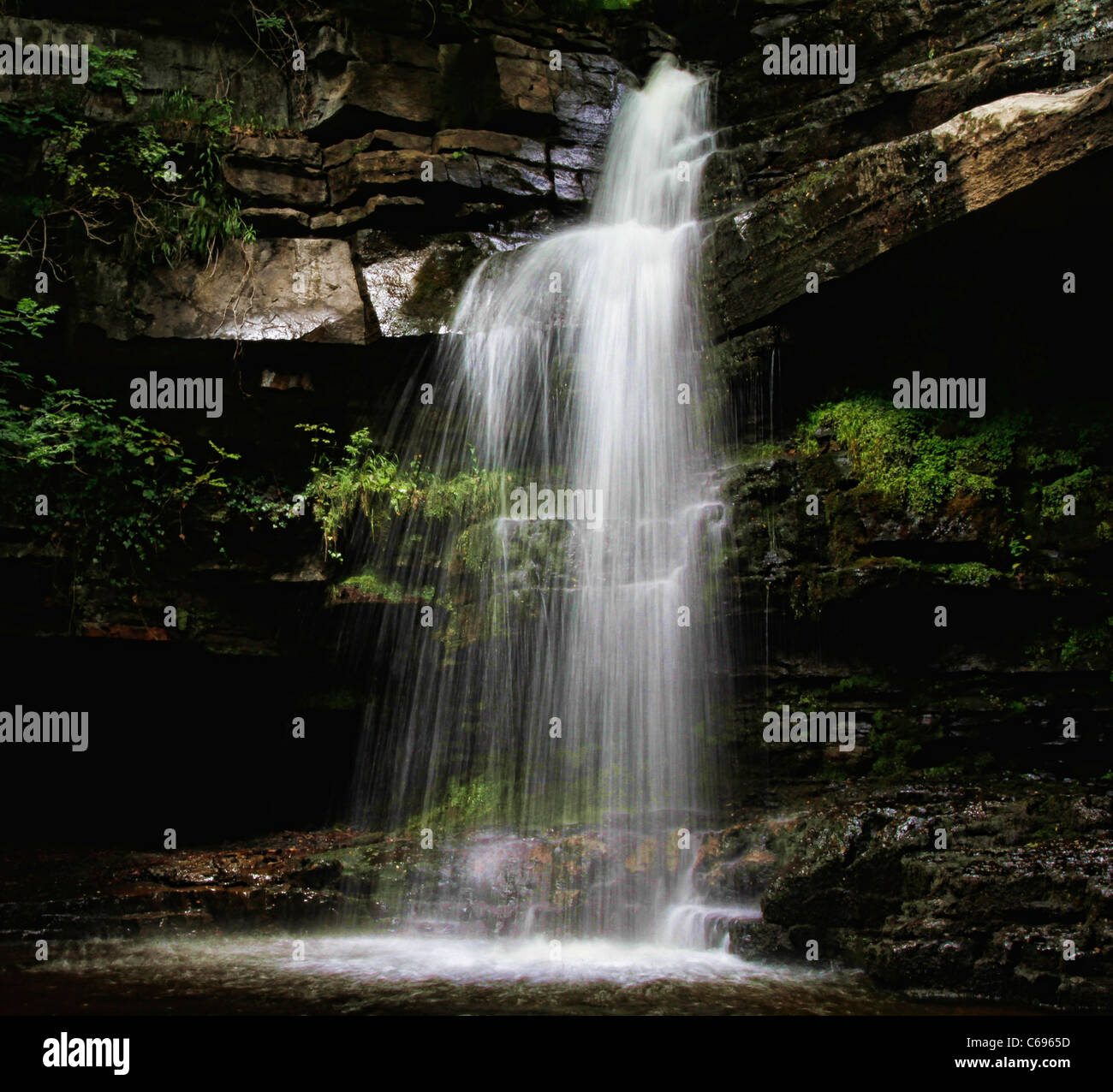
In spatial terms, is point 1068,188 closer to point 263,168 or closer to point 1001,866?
point 1001,866

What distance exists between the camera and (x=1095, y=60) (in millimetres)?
7508

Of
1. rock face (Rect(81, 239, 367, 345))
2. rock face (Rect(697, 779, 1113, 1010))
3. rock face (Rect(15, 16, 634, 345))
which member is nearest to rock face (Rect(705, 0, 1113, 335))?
rock face (Rect(15, 16, 634, 345))

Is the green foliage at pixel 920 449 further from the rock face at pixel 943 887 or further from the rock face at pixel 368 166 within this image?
the rock face at pixel 368 166

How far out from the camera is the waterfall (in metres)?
6.88

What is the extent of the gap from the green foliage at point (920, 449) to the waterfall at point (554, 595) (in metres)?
1.33

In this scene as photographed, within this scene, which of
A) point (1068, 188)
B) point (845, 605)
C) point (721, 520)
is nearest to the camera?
point (1068, 188)

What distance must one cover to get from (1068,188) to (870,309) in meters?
1.72

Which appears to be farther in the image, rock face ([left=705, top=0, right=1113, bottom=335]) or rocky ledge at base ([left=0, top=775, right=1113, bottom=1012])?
rock face ([left=705, top=0, right=1113, bottom=335])

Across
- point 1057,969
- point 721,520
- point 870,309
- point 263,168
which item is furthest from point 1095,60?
point 263,168

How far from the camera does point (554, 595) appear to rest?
7.80 m

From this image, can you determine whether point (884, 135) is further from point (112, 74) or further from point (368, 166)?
point (112, 74)

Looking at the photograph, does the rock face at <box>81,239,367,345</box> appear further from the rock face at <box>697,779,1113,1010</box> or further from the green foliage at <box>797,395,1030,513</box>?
the rock face at <box>697,779,1113,1010</box>

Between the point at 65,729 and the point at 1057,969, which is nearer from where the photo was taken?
the point at 1057,969

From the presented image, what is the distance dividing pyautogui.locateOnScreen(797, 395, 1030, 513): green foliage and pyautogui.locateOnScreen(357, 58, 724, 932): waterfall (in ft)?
4.35
